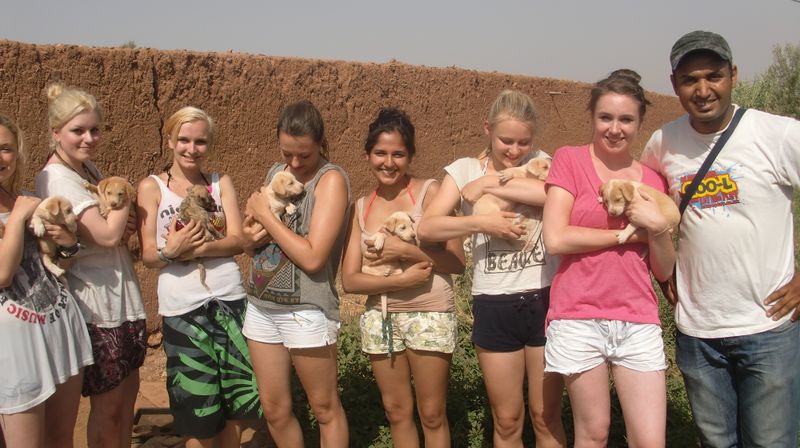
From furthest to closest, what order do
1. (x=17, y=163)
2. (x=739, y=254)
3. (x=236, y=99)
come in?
1. (x=236, y=99)
2. (x=17, y=163)
3. (x=739, y=254)

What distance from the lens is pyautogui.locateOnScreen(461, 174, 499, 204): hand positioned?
111 inches

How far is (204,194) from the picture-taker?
9.90 feet

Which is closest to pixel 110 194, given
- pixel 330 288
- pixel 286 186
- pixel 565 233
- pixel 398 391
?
pixel 286 186

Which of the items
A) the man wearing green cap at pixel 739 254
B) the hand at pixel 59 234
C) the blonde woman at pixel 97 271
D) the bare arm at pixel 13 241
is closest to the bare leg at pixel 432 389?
the man wearing green cap at pixel 739 254

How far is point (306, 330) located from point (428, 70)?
218 inches

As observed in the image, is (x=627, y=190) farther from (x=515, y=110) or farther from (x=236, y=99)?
(x=236, y=99)

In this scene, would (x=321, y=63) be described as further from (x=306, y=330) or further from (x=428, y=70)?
(x=306, y=330)

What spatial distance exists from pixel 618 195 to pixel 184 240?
5.89ft

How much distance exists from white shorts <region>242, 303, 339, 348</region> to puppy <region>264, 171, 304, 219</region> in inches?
17.3

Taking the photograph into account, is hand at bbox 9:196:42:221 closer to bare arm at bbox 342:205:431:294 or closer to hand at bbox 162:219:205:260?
hand at bbox 162:219:205:260

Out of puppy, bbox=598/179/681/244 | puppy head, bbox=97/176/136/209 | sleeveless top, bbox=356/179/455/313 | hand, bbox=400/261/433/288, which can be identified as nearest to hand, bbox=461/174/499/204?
sleeveless top, bbox=356/179/455/313

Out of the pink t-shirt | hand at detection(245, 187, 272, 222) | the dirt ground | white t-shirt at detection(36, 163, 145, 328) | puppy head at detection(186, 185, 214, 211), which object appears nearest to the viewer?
the pink t-shirt

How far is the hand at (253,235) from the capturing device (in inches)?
117

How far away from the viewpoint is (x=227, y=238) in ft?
9.95
